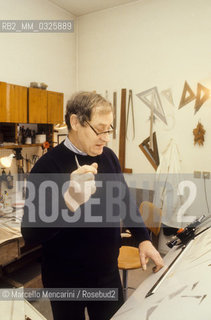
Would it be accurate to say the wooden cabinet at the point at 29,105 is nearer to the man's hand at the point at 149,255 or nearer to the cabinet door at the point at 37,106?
the cabinet door at the point at 37,106

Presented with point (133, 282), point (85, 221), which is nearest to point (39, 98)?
point (85, 221)

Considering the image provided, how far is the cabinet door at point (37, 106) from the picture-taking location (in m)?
2.85

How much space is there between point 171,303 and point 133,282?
2.24m

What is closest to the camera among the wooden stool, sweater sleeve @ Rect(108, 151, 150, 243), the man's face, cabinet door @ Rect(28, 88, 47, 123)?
the man's face

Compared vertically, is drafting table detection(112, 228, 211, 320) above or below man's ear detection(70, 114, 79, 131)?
below

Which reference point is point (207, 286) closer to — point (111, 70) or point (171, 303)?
point (171, 303)

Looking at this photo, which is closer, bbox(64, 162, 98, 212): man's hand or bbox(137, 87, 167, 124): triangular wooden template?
bbox(64, 162, 98, 212): man's hand

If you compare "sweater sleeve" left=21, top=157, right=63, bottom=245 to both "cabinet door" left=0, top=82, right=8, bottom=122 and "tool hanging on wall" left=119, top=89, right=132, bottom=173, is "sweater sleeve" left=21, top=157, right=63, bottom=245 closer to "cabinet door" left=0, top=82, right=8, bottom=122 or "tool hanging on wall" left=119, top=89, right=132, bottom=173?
"cabinet door" left=0, top=82, right=8, bottom=122

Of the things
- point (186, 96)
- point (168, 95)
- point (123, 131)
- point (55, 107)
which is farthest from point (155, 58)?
point (55, 107)

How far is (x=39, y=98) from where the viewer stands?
9.68 ft

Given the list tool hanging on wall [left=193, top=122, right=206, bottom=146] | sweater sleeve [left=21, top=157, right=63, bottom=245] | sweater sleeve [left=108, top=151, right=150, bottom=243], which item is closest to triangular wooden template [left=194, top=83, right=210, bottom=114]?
tool hanging on wall [left=193, top=122, right=206, bottom=146]

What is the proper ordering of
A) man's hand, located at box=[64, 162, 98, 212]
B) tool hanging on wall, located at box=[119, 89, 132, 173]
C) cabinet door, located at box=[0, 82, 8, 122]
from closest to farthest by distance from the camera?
man's hand, located at box=[64, 162, 98, 212]
cabinet door, located at box=[0, 82, 8, 122]
tool hanging on wall, located at box=[119, 89, 132, 173]

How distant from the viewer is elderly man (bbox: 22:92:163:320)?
1.21m

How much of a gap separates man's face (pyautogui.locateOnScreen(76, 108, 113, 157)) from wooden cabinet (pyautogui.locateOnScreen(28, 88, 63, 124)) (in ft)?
5.99
